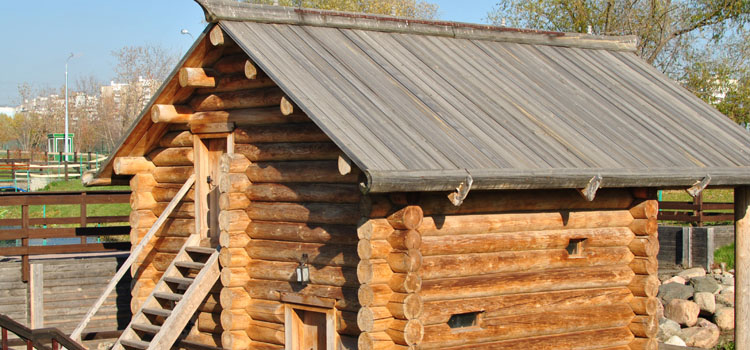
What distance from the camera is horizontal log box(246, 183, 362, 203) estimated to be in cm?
1120

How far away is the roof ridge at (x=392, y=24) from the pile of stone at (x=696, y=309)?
5010 mm

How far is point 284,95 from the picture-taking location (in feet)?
38.0

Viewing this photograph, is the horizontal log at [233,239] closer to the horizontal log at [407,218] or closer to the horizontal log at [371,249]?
the horizontal log at [371,249]

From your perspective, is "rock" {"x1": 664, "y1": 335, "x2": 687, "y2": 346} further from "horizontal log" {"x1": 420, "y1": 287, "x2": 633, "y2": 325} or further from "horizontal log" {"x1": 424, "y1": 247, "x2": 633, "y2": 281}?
"horizontal log" {"x1": 424, "y1": 247, "x2": 633, "y2": 281}

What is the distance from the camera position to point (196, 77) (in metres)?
13.0

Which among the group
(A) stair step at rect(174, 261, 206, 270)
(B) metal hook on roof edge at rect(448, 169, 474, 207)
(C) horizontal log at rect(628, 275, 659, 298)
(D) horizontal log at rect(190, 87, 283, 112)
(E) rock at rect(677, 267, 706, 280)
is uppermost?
(D) horizontal log at rect(190, 87, 283, 112)

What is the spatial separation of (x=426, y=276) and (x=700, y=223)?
50.4 feet

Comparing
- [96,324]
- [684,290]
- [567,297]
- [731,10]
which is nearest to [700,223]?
[684,290]

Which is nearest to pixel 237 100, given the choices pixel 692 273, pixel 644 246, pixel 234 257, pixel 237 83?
pixel 237 83

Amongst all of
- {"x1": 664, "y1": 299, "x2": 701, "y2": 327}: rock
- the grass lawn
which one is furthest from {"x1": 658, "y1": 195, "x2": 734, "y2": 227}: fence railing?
the grass lawn

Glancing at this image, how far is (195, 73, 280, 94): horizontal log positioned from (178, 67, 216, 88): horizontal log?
4.9 inches

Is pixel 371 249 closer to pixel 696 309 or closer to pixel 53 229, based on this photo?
pixel 53 229

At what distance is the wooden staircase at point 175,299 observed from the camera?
40.8 feet

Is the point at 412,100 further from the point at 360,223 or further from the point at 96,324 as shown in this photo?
the point at 96,324
